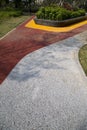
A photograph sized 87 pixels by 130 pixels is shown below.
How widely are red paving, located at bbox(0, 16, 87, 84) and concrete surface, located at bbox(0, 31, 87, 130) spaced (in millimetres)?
481

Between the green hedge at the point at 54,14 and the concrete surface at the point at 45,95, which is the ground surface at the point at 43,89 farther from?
the green hedge at the point at 54,14

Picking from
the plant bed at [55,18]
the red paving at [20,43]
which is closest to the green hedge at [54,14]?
the plant bed at [55,18]

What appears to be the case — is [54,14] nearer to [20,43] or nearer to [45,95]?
[20,43]

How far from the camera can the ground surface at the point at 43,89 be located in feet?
17.5

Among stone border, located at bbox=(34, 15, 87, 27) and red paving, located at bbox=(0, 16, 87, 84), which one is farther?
stone border, located at bbox=(34, 15, 87, 27)

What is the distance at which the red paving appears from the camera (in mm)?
9274

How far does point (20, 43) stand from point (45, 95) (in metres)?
6.52

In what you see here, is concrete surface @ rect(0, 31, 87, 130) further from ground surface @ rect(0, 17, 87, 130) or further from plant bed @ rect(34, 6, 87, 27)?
plant bed @ rect(34, 6, 87, 27)

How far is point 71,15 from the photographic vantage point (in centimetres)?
1911

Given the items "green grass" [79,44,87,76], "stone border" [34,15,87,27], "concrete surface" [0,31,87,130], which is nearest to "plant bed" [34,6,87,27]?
"stone border" [34,15,87,27]

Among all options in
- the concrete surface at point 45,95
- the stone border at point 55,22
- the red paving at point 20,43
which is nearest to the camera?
the concrete surface at point 45,95

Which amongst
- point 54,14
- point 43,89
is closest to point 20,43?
point 43,89

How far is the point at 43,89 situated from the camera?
695cm

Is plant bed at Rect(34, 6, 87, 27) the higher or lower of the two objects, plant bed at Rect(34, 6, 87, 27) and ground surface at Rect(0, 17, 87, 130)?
the higher
